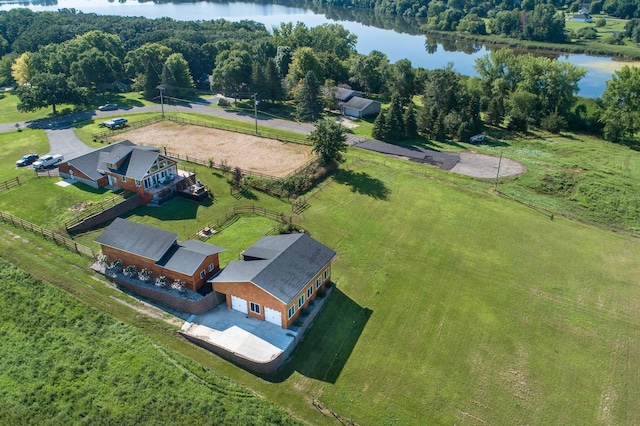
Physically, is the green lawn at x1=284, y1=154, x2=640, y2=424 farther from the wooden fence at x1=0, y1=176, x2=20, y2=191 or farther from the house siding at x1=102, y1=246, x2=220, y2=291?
the wooden fence at x1=0, y1=176, x2=20, y2=191

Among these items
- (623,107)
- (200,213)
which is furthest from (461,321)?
(623,107)

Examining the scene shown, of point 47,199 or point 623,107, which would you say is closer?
point 47,199

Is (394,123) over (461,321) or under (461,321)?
over

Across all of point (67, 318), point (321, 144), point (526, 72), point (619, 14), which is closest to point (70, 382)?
point (67, 318)

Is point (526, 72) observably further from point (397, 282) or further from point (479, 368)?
point (479, 368)

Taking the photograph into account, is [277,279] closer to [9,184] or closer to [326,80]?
[9,184]

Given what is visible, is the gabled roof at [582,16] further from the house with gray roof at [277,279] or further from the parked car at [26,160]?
the parked car at [26,160]

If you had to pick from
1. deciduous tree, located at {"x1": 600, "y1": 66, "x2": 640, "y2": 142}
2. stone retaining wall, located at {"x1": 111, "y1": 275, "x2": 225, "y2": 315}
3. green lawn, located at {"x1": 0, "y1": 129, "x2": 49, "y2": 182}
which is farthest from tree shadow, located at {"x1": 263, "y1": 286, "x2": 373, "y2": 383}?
deciduous tree, located at {"x1": 600, "y1": 66, "x2": 640, "y2": 142}
